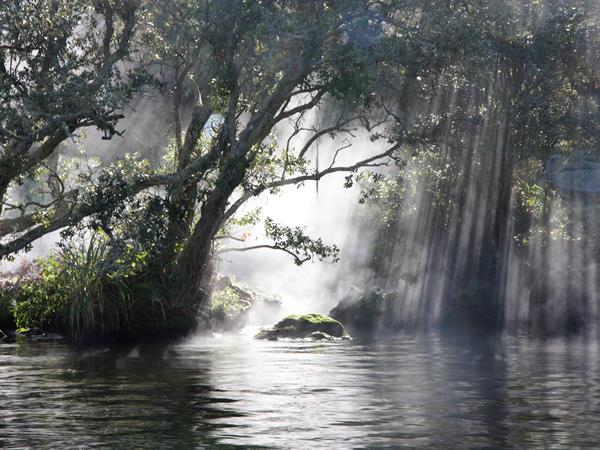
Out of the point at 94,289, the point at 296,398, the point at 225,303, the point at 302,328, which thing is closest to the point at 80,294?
the point at 94,289

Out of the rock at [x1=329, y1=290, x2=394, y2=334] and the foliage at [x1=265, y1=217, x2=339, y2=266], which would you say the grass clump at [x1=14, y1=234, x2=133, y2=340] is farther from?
the rock at [x1=329, y1=290, x2=394, y2=334]

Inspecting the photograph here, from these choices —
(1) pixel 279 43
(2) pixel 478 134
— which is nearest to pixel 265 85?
(1) pixel 279 43

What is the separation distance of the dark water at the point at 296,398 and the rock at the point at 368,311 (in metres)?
13.4

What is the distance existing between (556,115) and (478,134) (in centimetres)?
289

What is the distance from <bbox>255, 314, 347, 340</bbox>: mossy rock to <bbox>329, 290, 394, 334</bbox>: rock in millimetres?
6055

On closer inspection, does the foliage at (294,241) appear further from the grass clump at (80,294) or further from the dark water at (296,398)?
the dark water at (296,398)

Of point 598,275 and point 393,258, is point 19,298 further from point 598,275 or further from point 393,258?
point 598,275

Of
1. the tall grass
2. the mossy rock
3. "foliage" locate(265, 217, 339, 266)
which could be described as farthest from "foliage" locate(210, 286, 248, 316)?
the tall grass

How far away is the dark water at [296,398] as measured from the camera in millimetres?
11766

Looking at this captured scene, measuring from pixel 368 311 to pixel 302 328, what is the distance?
8055 millimetres

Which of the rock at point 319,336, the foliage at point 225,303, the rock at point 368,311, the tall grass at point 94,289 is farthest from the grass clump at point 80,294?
the rock at point 368,311

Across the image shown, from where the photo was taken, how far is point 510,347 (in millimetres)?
28562

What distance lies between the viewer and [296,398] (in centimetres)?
1566

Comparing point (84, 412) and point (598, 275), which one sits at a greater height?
point (598, 275)
